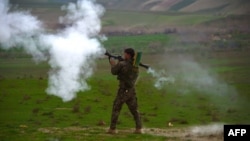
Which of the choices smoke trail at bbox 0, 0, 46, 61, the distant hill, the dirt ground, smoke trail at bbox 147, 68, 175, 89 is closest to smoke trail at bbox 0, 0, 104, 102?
smoke trail at bbox 0, 0, 46, 61

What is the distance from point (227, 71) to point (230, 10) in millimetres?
108636

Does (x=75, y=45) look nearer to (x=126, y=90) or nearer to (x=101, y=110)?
(x=126, y=90)

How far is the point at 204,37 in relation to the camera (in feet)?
359

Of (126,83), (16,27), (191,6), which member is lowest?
(126,83)

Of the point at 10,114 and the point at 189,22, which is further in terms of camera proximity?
the point at 189,22

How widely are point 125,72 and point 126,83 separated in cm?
47

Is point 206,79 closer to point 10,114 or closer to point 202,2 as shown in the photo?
point 10,114

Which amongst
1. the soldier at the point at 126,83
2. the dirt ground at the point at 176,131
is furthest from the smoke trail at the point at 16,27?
the soldier at the point at 126,83

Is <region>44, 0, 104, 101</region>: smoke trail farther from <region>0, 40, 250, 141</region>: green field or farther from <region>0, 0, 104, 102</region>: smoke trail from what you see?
<region>0, 40, 250, 141</region>: green field

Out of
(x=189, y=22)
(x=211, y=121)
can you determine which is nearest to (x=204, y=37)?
(x=189, y=22)

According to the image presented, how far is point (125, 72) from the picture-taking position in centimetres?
1908

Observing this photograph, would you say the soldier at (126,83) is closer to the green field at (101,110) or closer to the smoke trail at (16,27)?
the green field at (101,110)

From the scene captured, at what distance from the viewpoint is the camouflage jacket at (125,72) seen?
18.9 meters

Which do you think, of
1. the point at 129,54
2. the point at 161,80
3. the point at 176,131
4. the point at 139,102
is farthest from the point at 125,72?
the point at 161,80
